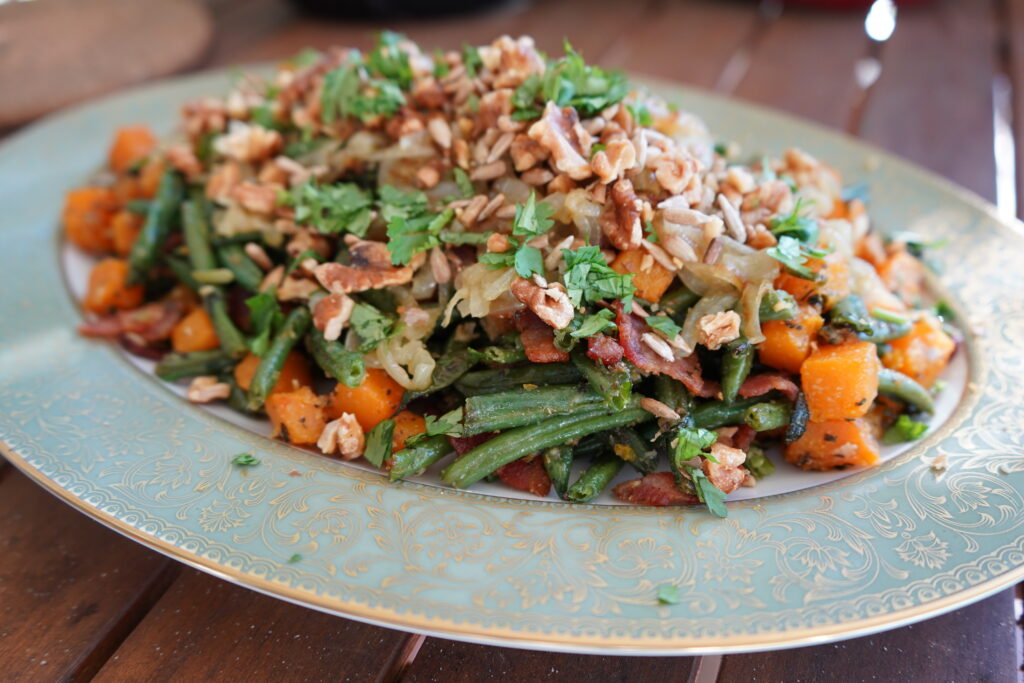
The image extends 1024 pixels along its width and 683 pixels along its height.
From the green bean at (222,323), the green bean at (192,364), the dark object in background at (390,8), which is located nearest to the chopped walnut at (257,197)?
the green bean at (222,323)

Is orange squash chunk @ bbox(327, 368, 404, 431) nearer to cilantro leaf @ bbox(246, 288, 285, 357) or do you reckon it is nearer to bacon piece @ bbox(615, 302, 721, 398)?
cilantro leaf @ bbox(246, 288, 285, 357)

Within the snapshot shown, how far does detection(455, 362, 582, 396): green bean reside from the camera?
2.75m

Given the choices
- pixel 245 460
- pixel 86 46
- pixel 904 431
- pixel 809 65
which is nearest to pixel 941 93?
pixel 809 65

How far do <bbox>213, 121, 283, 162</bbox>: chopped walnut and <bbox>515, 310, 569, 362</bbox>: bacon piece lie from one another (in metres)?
1.63

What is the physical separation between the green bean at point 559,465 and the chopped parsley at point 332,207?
3.70 ft

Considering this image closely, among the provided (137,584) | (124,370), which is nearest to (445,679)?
(137,584)

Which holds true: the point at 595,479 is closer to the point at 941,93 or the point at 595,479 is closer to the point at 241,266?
the point at 241,266

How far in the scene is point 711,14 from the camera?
24.4 ft

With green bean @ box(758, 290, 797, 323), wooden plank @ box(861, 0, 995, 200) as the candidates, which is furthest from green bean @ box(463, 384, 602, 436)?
wooden plank @ box(861, 0, 995, 200)

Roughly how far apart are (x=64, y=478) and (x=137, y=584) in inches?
15.5

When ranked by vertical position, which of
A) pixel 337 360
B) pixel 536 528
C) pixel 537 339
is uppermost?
pixel 537 339

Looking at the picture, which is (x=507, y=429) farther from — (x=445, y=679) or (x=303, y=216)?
(x=303, y=216)

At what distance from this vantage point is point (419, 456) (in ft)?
8.54

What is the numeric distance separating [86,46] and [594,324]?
5.05 meters
